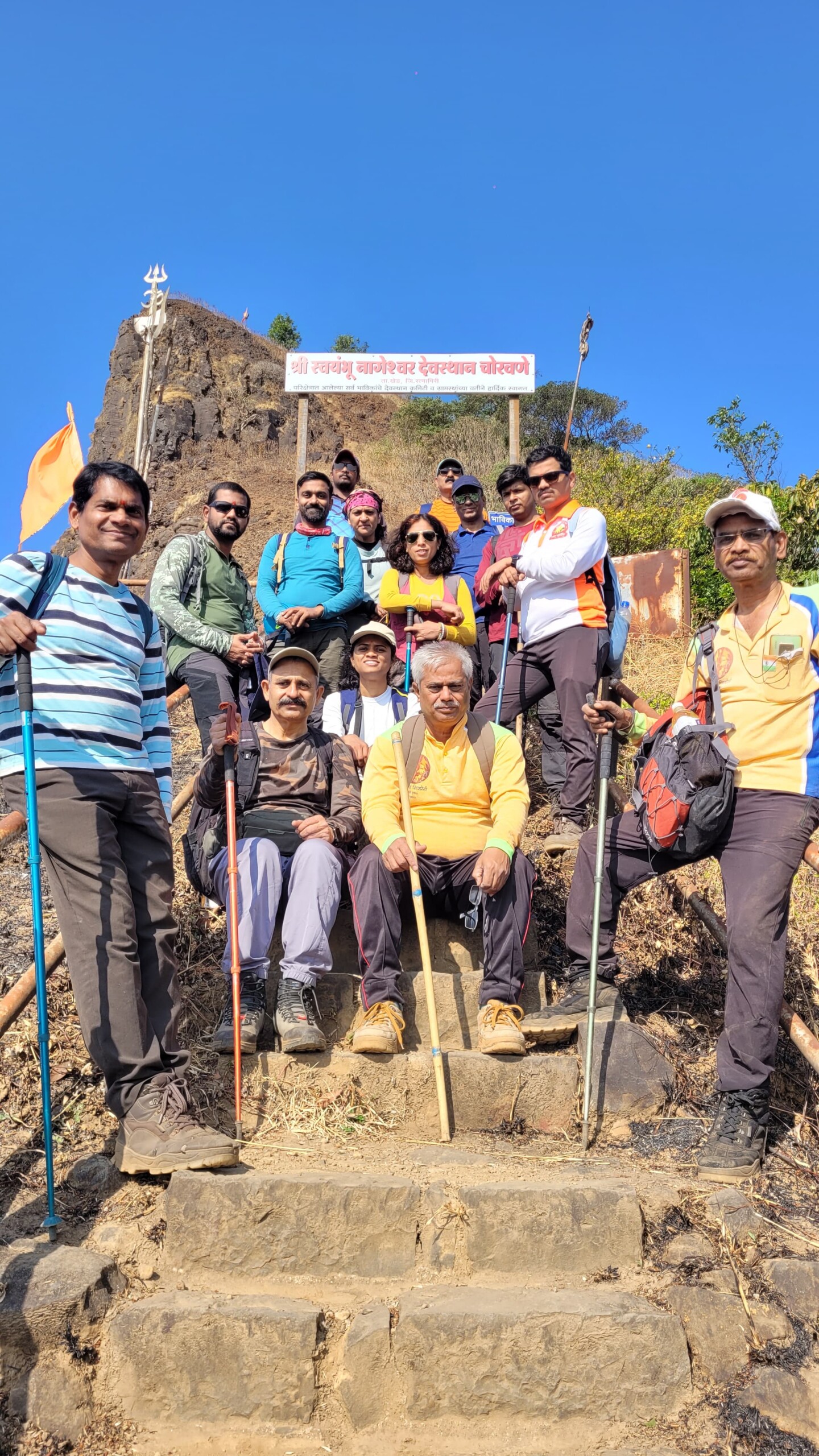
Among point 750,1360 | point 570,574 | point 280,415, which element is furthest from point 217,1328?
point 280,415

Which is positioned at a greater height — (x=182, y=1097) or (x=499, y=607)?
(x=499, y=607)

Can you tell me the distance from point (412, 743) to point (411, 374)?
8490 mm

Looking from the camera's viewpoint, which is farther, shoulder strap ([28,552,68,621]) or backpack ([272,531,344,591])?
backpack ([272,531,344,591])

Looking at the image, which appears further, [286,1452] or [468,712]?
[468,712]

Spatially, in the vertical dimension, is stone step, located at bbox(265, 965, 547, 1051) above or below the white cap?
below

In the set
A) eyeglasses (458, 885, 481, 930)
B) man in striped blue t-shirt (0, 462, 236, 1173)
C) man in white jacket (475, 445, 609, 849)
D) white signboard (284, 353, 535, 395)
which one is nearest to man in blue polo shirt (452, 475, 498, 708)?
man in white jacket (475, 445, 609, 849)

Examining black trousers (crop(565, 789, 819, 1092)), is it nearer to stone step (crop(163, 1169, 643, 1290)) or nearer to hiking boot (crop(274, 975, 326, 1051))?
stone step (crop(163, 1169, 643, 1290))

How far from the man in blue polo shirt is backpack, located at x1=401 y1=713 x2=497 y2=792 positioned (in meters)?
1.69

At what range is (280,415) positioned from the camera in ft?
97.2

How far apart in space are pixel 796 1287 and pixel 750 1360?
0.26 metres

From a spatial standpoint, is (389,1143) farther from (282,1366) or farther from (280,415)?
(280,415)

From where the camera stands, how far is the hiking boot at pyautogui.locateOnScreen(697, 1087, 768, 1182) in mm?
3531

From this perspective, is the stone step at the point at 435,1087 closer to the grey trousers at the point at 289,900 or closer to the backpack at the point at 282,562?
the grey trousers at the point at 289,900

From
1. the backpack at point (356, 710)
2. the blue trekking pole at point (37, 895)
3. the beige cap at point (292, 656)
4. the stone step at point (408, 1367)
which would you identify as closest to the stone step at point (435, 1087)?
the blue trekking pole at point (37, 895)
